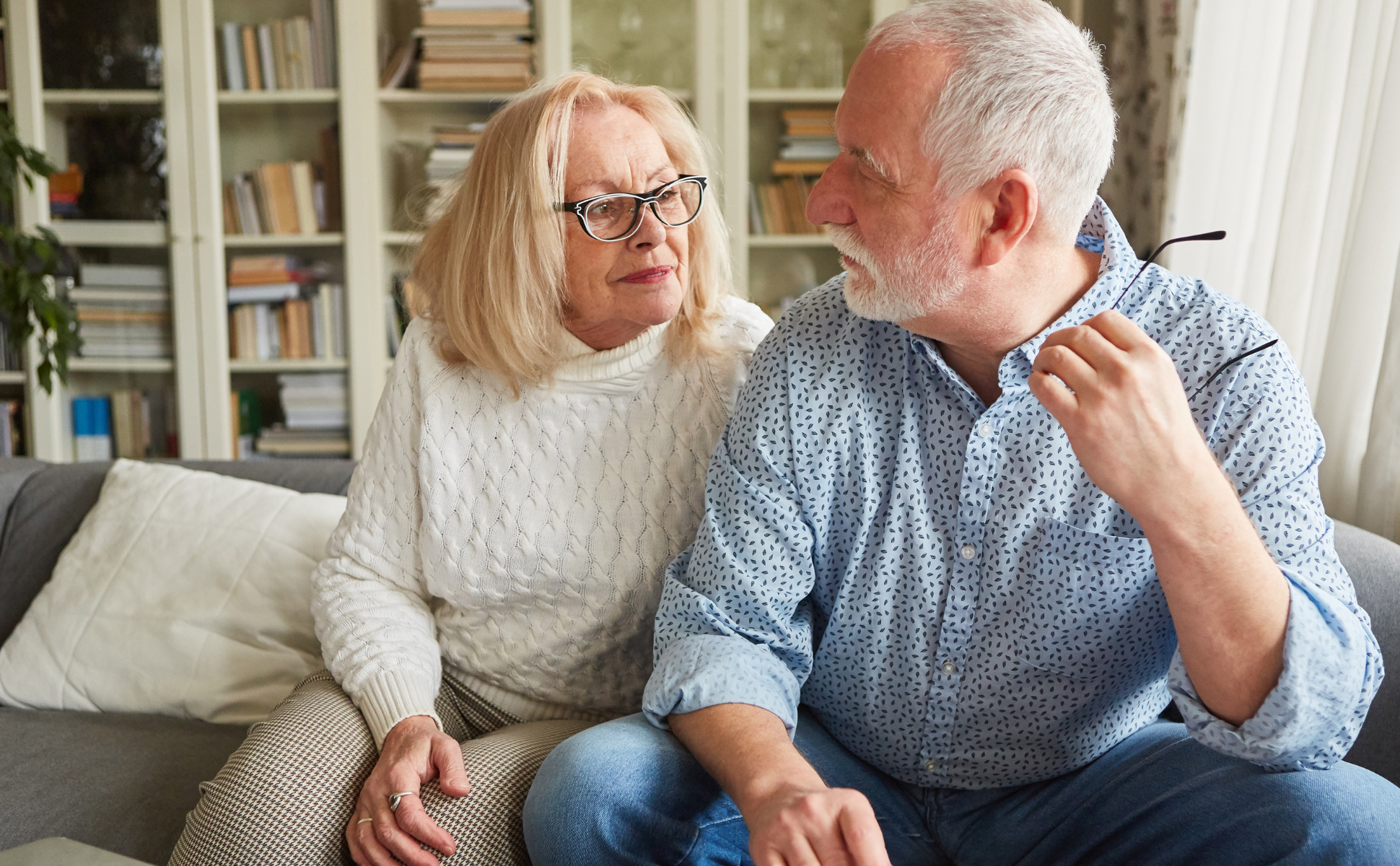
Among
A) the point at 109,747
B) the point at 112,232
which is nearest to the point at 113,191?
the point at 112,232

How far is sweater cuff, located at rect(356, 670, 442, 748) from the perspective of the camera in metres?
1.16

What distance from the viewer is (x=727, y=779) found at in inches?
36.9

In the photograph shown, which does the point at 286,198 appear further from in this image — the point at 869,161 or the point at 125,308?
the point at 869,161

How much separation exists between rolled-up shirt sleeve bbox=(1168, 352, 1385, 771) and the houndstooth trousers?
64 centimetres

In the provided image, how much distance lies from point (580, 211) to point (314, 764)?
662mm

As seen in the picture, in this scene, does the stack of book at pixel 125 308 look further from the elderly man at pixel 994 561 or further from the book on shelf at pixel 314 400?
the elderly man at pixel 994 561

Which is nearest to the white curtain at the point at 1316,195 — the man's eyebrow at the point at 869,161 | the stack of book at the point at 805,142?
the man's eyebrow at the point at 869,161

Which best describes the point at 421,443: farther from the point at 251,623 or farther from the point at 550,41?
the point at 550,41

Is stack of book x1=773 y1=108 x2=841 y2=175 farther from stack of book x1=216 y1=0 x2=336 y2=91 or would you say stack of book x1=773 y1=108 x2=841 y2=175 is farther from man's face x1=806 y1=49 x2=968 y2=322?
man's face x1=806 y1=49 x2=968 y2=322

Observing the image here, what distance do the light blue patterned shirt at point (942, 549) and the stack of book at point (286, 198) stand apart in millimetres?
2403

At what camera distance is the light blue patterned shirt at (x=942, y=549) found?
39.3 inches

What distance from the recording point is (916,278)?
1.00 meters

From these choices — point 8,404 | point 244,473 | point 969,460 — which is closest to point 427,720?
point 969,460

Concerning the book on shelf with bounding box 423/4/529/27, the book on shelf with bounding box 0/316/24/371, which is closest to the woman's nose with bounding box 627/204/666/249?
the book on shelf with bounding box 423/4/529/27
